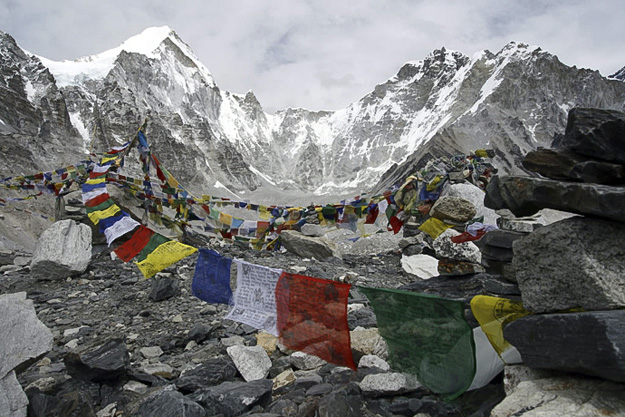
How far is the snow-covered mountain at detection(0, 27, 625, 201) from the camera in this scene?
70.6 meters

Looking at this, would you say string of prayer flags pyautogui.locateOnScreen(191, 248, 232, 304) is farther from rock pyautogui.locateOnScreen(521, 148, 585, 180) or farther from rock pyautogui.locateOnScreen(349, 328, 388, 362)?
rock pyautogui.locateOnScreen(521, 148, 585, 180)

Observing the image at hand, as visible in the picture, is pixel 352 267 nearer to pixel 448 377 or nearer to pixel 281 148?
pixel 448 377

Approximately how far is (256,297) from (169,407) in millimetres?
1925

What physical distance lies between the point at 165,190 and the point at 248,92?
7299 inches

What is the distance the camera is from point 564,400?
2477 millimetres

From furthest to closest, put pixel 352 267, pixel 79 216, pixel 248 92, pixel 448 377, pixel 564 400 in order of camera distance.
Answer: pixel 248 92, pixel 79 216, pixel 352 267, pixel 448 377, pixel 564 400

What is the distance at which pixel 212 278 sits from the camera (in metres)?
5.80

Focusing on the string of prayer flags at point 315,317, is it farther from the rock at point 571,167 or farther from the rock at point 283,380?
the rock at point 571,167

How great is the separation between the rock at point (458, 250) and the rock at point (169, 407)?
20.5 feet

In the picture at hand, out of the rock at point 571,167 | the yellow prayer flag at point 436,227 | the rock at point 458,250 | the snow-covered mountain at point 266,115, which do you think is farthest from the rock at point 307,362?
the snow-covered mountain at point 266,115

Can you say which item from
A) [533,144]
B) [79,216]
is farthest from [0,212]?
[533,144]

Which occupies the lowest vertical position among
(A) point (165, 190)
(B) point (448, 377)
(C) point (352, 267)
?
(B) point (448, 377)

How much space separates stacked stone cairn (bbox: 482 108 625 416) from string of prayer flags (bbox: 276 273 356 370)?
166 centimetres

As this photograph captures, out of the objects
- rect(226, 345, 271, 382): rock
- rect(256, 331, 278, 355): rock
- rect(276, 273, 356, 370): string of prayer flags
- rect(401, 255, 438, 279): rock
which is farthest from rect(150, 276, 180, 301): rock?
rect(401, 255, 438, 279): rock
